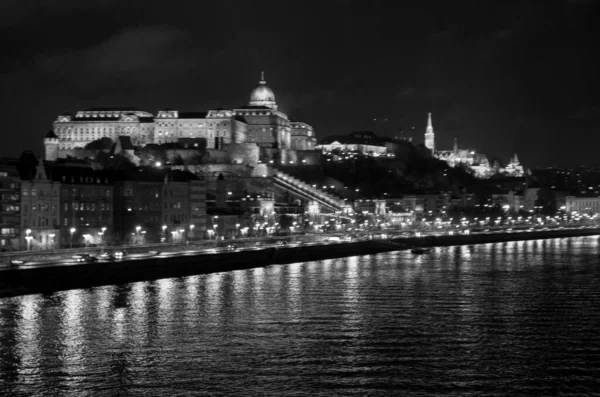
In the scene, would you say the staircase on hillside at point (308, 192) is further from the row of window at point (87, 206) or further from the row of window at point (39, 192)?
the row of window at point (39, 192)

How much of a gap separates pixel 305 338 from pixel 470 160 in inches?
4780

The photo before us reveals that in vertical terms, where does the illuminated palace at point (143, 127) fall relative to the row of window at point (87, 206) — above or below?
above

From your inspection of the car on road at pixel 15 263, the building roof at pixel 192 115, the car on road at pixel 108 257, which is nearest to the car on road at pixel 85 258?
the car on road at pixel 108 257

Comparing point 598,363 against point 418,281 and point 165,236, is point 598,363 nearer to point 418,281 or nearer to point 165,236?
point 418,281

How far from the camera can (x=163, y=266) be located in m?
36.6

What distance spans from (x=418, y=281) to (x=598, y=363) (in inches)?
653

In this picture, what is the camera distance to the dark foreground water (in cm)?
1806

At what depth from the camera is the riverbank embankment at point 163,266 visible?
2994 centimetres

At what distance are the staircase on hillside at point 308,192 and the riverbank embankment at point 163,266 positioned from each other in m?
17.8

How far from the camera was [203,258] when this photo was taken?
131ft

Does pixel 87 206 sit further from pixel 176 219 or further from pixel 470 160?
pixel 470 160

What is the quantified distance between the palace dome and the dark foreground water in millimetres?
71300

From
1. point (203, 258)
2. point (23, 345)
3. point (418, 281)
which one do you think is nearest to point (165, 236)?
point (203, 258)

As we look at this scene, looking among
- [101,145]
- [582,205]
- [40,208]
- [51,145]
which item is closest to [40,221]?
[40,208]
